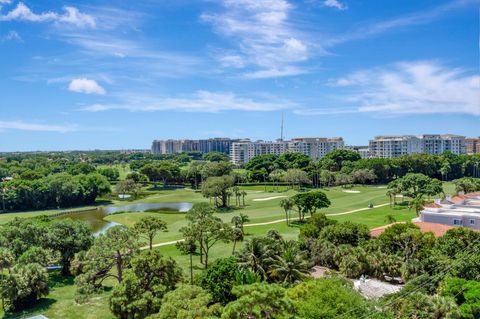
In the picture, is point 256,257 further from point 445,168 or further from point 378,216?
point 445,168

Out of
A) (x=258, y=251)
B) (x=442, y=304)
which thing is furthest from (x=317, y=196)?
(x=442, y=304)

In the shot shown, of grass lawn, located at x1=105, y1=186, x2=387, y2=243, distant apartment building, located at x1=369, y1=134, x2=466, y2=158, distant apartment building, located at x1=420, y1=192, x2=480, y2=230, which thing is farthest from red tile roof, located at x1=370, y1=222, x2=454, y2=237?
distant apartment building, located at x1=369, y1=134, x2=466, y2=158

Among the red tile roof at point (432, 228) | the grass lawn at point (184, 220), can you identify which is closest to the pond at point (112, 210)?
the grass lawn at point (184, 220)

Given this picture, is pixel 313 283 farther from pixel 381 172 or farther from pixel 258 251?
pixel 381 172

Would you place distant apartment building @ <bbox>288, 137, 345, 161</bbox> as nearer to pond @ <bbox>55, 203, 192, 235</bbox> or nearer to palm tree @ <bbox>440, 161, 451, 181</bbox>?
palm tree @ <bbox>440, 161, 451, 181</bbox>

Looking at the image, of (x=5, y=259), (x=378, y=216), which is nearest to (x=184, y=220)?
(x=378, y=216)
